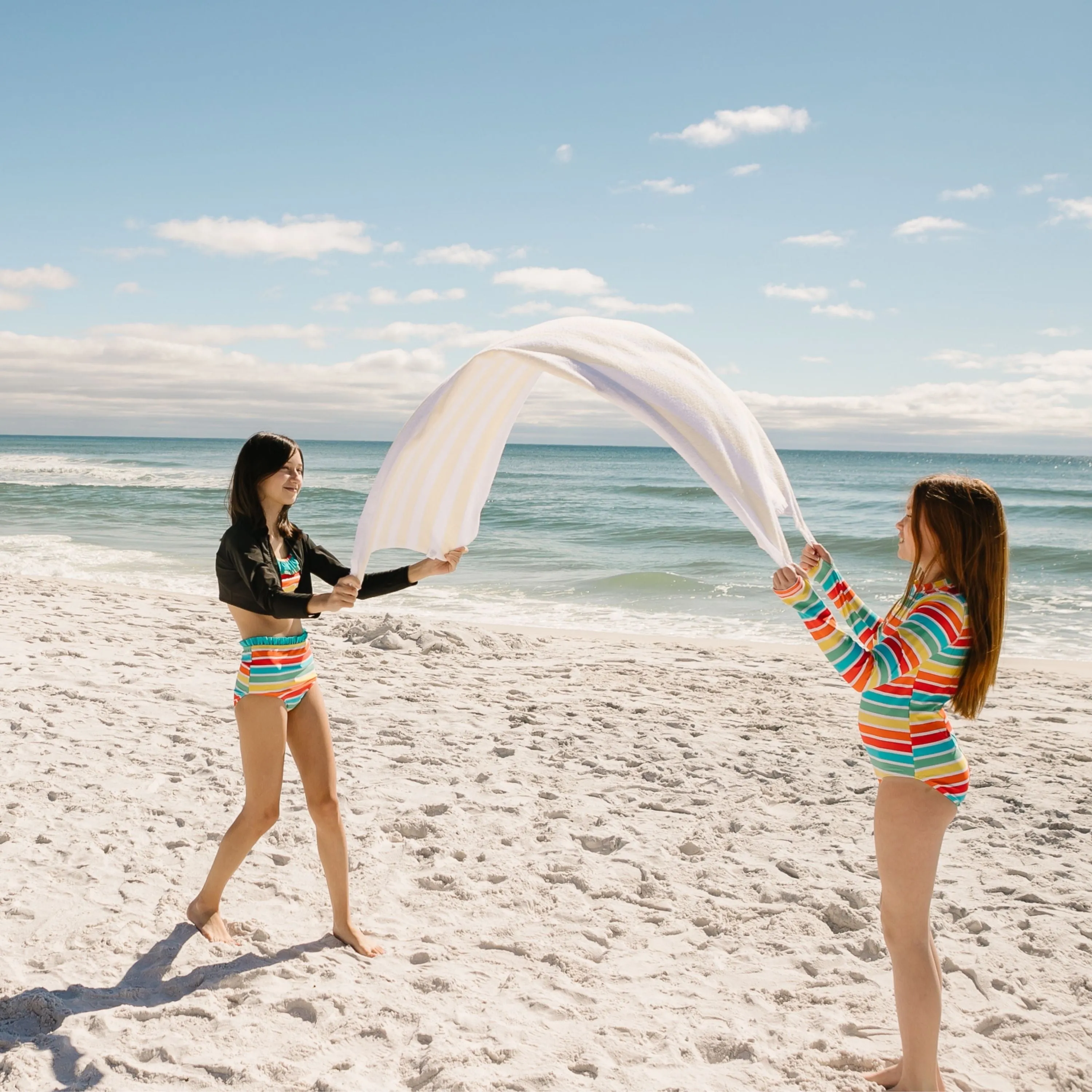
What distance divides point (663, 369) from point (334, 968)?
8.29 ft

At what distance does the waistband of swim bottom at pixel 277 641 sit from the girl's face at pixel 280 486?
50 centimetres

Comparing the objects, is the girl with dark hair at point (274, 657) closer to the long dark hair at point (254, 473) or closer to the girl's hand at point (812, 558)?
the long dark hair at point (254, 473)

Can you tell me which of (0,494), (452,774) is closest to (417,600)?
(452,774)

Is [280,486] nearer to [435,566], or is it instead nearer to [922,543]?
[435,566]

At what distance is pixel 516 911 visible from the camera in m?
3.90

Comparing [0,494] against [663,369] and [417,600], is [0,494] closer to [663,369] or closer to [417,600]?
[417,600]

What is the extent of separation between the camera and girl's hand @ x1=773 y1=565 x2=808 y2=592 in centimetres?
259

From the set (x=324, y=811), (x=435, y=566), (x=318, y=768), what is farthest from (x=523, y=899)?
(x=435, y=566)

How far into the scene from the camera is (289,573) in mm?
3357

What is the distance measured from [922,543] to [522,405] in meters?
1.48

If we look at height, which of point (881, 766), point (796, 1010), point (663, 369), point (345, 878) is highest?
point (663, 369)

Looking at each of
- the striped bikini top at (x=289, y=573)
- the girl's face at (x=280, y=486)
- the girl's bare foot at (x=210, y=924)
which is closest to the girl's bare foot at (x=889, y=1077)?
the girl's bare foot at (x=210, y=924)

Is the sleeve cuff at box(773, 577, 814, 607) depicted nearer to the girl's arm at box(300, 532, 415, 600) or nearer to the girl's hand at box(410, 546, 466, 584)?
the girl's hand at box(410, 546, 466, 584)

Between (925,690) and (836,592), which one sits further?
(836,592)
